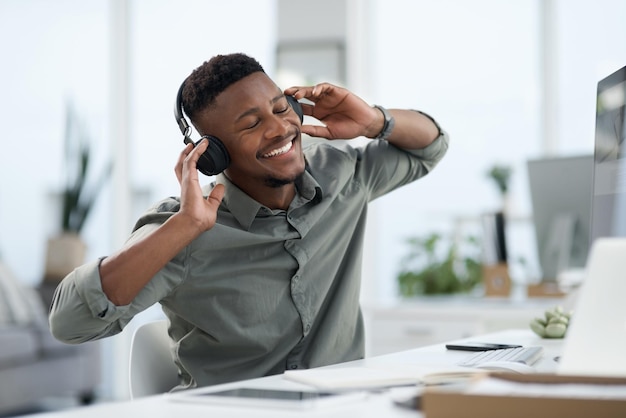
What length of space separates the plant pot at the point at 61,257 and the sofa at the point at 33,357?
11 centimetres

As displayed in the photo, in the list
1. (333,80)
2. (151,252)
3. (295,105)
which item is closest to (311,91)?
(295,105)

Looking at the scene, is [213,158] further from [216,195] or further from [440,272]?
[440,272]

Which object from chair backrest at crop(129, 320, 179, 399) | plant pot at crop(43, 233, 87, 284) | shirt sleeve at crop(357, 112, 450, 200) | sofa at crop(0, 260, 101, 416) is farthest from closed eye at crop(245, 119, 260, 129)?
plant pot at crop(43, 233, 87, 284)

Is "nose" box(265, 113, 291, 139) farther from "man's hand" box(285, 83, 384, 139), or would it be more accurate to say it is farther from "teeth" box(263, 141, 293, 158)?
"man's hand" box(285, 83, 384, 139)

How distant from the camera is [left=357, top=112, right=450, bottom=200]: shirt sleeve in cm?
210

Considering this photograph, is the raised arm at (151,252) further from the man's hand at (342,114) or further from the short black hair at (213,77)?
the man's hand at (342,114)

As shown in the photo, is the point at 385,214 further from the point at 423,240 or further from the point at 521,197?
the point at 521,197

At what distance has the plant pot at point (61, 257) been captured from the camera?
522cm

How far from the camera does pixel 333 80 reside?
190 inches

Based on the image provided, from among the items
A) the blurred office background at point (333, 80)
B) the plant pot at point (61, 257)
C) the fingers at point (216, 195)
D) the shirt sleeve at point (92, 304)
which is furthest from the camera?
the plant pot at point (61, 257)

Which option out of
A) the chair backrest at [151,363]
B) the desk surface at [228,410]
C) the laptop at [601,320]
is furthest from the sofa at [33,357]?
the laptop at [601,320]

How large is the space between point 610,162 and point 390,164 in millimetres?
757

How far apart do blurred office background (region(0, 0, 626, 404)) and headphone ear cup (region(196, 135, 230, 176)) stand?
2798 millimetres

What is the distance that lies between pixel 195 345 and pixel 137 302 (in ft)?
0.64
